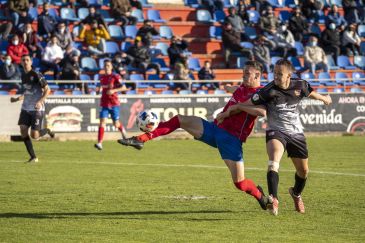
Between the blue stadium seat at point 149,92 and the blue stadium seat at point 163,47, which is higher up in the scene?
the blue stadium seat at point 163,47

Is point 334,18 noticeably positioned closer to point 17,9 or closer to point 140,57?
point 140,57

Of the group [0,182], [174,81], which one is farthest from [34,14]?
[0,182]

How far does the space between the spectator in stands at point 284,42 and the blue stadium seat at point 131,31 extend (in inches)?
217

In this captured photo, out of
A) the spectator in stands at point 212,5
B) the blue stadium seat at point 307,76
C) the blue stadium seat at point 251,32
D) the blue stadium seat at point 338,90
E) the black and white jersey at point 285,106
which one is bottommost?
the blue stadium seat at point 338,90

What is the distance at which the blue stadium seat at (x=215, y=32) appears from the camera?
111 feet

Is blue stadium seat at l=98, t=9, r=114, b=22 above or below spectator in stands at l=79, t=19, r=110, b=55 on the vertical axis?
above

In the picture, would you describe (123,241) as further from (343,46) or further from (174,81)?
(343,46)

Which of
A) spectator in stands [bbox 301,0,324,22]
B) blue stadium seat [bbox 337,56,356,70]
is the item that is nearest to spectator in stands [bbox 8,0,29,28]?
spectator in stands [bbox 301,0,324,22]

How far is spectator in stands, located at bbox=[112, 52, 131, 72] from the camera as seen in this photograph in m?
29.0

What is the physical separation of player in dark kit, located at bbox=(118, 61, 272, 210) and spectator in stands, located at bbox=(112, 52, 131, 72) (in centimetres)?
1763

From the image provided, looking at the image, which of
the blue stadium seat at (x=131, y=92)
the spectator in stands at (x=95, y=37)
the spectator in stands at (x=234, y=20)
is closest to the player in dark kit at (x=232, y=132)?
the blue stadium seat at (x=131, y=92)

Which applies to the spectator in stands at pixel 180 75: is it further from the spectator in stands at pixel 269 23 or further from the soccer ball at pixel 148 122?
the soccer ball at pixel 148 122

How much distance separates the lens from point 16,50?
2759 cm

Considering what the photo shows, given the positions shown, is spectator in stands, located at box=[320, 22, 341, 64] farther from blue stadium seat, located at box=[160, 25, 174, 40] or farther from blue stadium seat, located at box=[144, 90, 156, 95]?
blue stadium seat, located at box=[144, 90, 156, 95]
